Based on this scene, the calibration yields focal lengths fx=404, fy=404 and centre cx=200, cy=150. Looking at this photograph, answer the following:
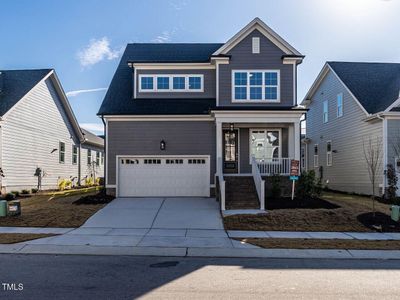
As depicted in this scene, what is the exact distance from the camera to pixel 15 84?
23.2 m

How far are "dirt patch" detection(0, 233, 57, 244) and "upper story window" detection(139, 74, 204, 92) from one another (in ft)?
36.1

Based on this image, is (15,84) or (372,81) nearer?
(15,84)

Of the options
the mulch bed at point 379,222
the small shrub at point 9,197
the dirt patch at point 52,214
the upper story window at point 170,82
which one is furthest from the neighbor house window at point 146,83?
the mulch bed at point 379,222

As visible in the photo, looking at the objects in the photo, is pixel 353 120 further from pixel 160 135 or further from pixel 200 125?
pixel 160 135

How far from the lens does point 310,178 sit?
58.9 ft

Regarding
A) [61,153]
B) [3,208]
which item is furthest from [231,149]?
[61,153]

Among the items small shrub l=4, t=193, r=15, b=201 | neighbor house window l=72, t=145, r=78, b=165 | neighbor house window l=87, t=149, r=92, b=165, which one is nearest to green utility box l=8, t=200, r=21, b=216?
small shrub l=4, t=193, r=15, b=201

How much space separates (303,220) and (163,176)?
7.95m

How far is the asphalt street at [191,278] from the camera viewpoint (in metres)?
6.38

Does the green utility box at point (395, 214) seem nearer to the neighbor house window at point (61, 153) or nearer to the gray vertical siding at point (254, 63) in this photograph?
the gray vertical siding at point (254, 63)

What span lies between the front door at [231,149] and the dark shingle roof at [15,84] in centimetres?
1127

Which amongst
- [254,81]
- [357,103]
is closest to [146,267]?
[254,81]

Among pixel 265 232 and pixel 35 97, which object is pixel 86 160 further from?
pixel 265 232

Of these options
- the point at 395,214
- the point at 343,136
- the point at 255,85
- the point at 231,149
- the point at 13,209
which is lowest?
the point at 395,214
